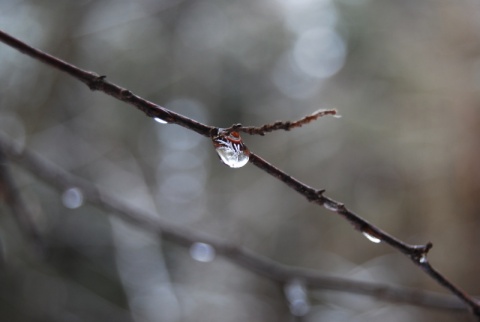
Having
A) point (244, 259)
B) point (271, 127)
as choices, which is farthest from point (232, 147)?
point (244, 259)

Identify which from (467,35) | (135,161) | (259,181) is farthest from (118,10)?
(467,35)

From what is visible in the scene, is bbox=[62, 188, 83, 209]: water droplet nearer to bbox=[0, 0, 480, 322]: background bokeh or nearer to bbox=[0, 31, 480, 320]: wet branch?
bbox=[0, 31, 480, 320]: wet branch

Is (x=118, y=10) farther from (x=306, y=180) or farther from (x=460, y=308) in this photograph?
(x=460, y=308)

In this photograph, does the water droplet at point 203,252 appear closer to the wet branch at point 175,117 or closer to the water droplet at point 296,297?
the water droplet at point 296,297

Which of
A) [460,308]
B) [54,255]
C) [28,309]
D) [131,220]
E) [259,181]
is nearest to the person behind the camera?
[460,308]

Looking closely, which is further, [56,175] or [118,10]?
[118,10]
